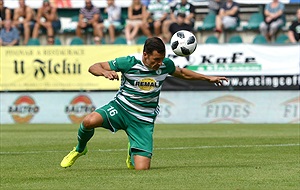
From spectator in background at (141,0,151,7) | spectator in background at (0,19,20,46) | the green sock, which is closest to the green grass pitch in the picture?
the green sock

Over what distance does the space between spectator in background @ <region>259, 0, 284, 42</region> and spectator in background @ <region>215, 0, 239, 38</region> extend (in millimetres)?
1041

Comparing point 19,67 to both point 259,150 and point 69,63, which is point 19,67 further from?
point 259,150

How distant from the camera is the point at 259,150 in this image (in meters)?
14.3

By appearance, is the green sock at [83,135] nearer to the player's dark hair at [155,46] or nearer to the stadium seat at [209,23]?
the player's dark hair at [155,46]

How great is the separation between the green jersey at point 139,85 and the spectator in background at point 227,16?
1690 cm

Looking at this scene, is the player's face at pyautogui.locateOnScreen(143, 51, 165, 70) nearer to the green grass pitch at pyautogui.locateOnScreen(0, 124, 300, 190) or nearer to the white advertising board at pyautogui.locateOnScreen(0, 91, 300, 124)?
the green grass pitch at pyautogui.locateOnScreen(0, 124, 300, 190)

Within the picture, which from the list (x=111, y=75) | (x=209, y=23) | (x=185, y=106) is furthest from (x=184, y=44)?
(x=209, y=23)

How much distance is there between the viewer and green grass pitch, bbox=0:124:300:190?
9.30 m

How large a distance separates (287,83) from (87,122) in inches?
610

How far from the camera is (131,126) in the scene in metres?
11.4

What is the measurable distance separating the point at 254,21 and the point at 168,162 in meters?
17.4

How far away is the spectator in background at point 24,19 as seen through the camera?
95.1 feet

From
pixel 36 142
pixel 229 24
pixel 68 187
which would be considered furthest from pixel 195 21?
pixel 68 187

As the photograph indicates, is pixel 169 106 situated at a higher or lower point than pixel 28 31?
lower
